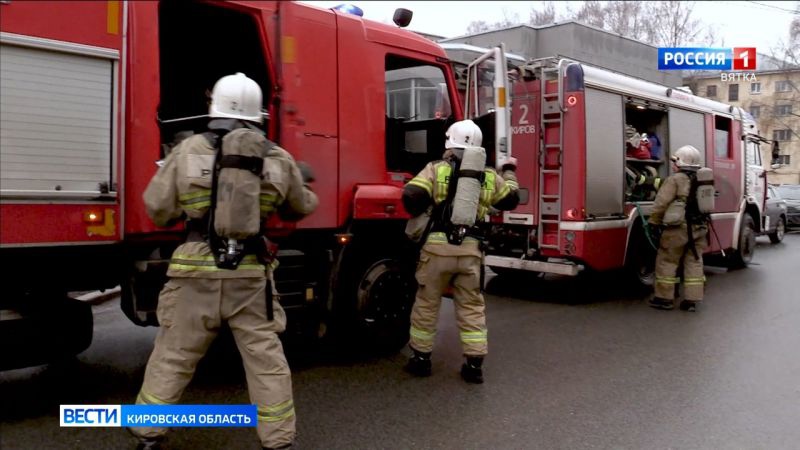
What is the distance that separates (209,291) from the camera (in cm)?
291

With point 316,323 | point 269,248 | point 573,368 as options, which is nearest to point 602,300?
point 573,368

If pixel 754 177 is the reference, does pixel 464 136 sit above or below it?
below

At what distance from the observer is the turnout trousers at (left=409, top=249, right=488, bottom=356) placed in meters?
4.37

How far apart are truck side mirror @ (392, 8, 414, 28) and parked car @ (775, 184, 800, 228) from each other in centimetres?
1669

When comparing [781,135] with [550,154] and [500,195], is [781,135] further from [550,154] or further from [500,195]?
[500,195]

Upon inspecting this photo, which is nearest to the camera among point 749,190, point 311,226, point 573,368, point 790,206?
point 311,226

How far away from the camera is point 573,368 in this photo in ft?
16.2

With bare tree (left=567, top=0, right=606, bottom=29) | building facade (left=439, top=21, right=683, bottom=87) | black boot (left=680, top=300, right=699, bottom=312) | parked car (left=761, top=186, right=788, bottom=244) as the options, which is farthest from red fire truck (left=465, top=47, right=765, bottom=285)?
bare tree (left=567, top=0, right=606, bottom=29)

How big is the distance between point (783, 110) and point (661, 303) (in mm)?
39804

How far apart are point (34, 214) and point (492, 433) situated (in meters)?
2.73

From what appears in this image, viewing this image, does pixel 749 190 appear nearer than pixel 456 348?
No

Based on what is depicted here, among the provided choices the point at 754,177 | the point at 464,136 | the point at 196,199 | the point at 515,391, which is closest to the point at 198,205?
the point at 196,199

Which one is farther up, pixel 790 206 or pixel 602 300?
pixel 790 206

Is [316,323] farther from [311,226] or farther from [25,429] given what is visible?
[25,429]
